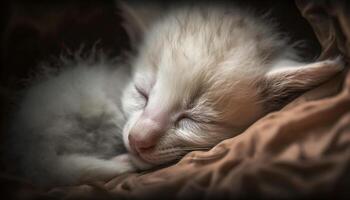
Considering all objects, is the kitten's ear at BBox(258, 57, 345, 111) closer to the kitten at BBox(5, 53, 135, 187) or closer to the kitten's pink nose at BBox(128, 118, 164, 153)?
the kitten's pink nose at BBox(128, 118, 164, 153)

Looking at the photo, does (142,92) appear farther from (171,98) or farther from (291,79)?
(291,79)

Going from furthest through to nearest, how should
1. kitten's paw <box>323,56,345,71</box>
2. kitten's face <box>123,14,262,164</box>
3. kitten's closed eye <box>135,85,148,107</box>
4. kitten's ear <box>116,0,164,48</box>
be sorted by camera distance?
kitten's ear <box>116,0,164,48</box>
kitten's closed eye <box>135,85,148,107</box>
kitten's face <box>123,14,262,164</box>
kitten's paw <box>323,56,345,71</box>

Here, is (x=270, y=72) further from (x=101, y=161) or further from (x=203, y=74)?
(x=101, y=161)

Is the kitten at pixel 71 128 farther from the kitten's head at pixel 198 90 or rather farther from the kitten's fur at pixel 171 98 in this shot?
the kitten's head at pixel 198 90

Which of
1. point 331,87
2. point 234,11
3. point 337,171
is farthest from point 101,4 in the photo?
point 337,171

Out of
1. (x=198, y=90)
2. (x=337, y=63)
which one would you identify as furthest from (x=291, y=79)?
(x=198, y=90)

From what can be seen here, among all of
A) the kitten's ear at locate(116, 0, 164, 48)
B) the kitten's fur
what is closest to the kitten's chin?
the kitten's fur
